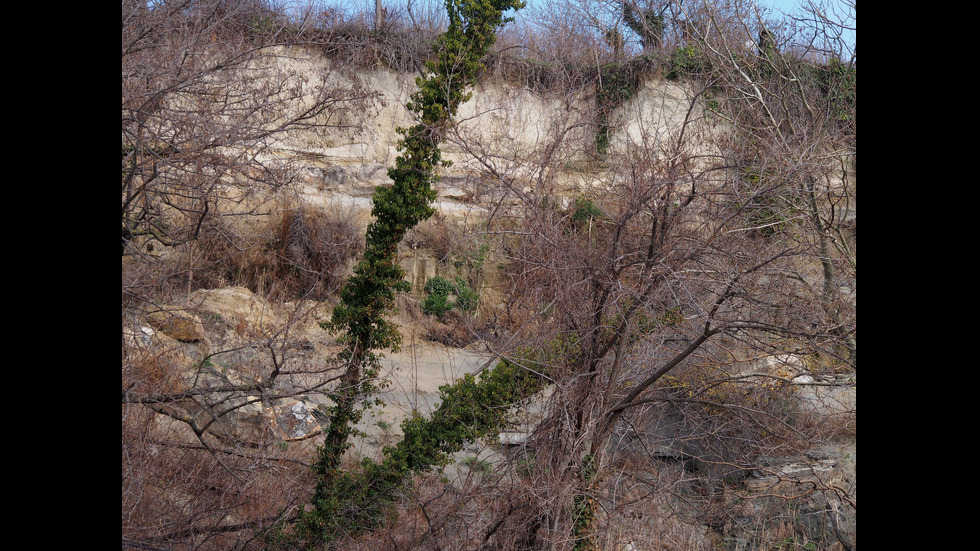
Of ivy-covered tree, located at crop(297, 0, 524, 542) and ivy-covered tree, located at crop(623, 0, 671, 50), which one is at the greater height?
ivy-covered tree, located at crop(623, 0, 671, 50)

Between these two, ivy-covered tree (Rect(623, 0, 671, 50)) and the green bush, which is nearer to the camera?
ivy-covered tree (Rect(623, 0, 671, 50))

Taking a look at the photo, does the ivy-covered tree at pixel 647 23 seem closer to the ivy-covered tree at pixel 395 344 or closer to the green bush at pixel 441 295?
the ivy-covered tree at pixel 395 344

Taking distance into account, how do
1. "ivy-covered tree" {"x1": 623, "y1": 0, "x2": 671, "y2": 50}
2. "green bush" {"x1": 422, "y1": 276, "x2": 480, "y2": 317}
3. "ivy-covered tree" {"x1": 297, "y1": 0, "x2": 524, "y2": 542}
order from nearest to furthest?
"ivy-covered tree" {"x1": 297, "y1": 0, "x2": 524, "y2": 542} < "ivy-covered tree" {"x1": 623, "y1": 0, "x2": 671, "y2": 50} < "green bush" {"x1": 422, "y1": 276, "x2": 480, "y2": 317}

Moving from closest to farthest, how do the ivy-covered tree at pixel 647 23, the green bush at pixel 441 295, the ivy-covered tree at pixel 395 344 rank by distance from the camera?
the ivy-covered tree at pixel 395 344 → the ivy-covered tree at pixel 647 23 → the green bush at pixel 441 295

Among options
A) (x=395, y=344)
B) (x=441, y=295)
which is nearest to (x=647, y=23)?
(x=441, y=295)

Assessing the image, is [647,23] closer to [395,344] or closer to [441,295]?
[441,295]

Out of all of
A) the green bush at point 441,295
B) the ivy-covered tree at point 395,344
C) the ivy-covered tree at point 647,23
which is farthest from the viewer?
the green bush at point 441,295

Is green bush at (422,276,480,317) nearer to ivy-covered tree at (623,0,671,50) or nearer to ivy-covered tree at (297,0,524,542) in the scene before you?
ivy-covered tree at (297,0,524,542)

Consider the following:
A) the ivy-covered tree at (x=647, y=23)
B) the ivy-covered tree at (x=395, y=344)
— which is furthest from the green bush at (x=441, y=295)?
the ivy-covered tree at (x=647, y=23)

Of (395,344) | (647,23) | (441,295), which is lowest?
(441,295)

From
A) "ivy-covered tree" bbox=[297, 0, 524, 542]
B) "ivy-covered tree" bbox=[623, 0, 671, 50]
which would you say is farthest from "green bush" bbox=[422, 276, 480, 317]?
"ivy-covered tree" bbox=[623, 0, 671, 50]
